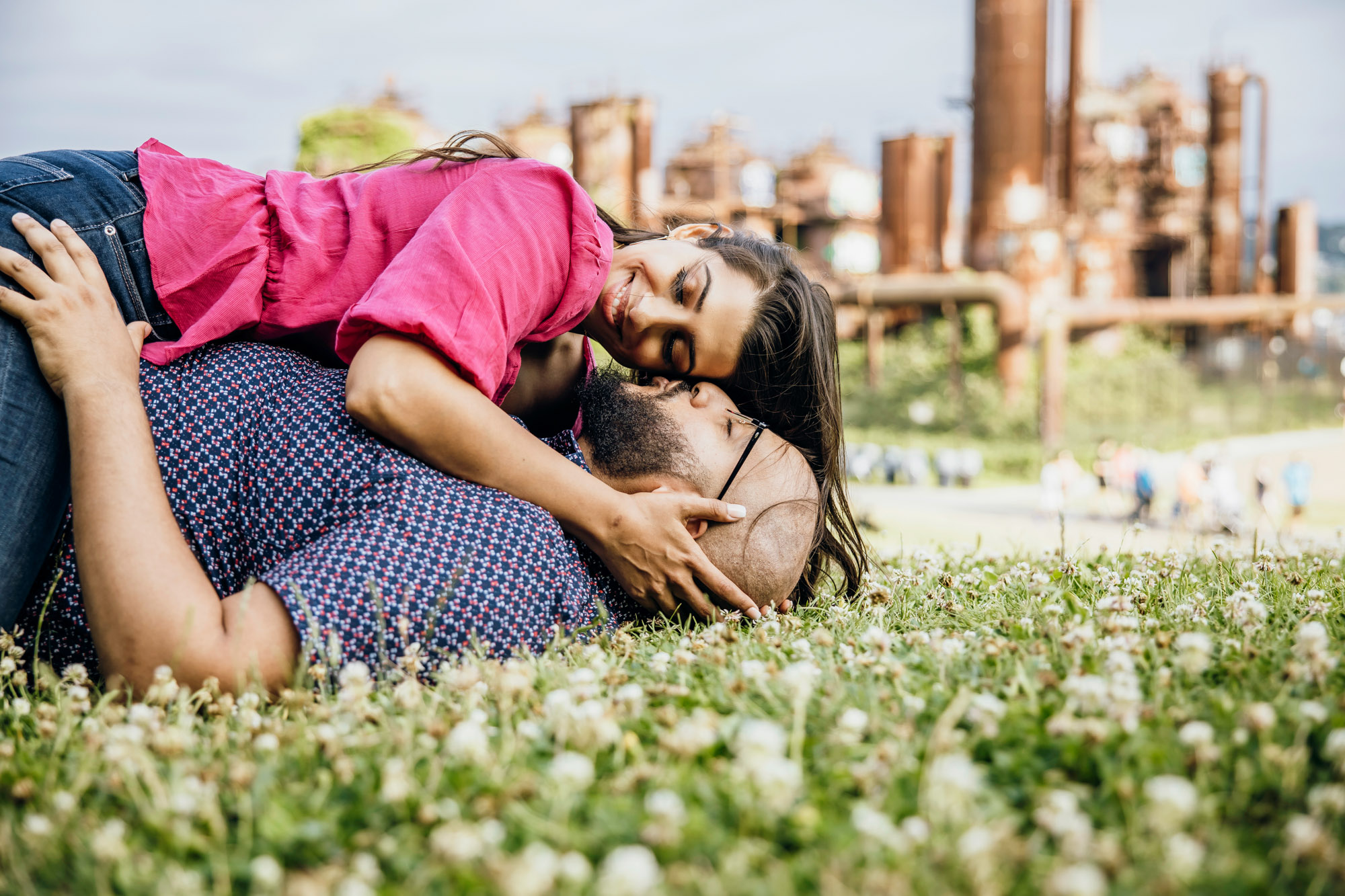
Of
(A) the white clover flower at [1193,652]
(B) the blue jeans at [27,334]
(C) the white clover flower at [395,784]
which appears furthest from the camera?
(B) the blue jeans at [27,334]

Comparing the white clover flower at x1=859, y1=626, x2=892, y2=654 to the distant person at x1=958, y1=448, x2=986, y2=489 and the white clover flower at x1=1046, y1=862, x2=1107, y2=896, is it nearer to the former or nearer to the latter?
the white clover flower at x1=1046, y1=862, x2=1107, y2=896

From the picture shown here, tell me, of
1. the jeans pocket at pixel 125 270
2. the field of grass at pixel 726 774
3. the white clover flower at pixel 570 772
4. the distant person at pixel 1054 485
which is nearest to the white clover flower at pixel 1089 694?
the field of grass at pixel 726 774

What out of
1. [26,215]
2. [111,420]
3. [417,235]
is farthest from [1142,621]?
[26,215]

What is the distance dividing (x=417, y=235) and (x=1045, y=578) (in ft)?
6.98

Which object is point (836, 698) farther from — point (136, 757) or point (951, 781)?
point (136, 757)

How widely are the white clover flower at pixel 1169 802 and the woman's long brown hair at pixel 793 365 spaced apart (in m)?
2.11

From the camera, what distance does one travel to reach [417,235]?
9.21 ft

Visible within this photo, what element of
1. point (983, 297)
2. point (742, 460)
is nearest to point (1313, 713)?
point (742, 460)

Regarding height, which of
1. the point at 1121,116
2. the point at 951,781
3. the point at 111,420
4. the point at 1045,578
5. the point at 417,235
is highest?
the point at 1121,116

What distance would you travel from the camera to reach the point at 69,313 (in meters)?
2.64

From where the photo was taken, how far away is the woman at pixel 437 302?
102 inches

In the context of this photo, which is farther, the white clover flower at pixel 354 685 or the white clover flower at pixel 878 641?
the white clover flower at pixel 878 641

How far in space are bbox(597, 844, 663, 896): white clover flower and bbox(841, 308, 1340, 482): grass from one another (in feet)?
82.0

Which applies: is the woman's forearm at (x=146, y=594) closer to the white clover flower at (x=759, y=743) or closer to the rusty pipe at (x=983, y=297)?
the white clover flower at (x=759, y=743)
